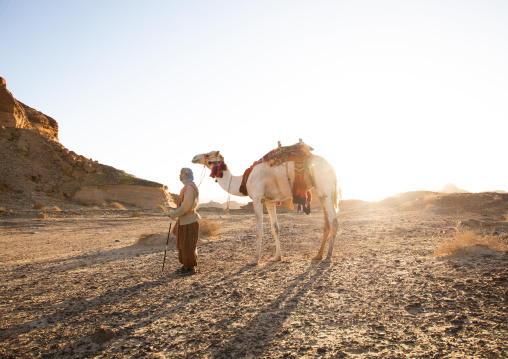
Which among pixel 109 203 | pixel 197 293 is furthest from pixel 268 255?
pixel 109 203

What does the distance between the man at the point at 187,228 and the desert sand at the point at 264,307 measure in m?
0.32

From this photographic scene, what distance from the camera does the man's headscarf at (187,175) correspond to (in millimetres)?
7102

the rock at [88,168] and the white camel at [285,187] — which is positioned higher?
the rock at [88,168]

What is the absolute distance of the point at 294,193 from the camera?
7.80 metres

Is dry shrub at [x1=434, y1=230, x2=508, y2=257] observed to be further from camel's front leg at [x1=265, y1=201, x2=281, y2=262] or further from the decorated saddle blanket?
camel's front leg at [x1=265, y1=201, x2=281, y2=262]

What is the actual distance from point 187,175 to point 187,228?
1122 mm

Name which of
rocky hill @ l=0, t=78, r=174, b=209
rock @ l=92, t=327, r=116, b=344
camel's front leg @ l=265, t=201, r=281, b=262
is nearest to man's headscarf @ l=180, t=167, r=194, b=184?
camel's front leg @ l=265, t=201, r=281, b=262

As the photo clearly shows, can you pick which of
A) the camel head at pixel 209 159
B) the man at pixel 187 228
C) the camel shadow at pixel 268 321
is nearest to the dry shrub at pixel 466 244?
the camel shadow at pixel 268 321

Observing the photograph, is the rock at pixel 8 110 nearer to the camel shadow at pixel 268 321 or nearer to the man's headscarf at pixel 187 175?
the man's headscarf at pixel 187 175

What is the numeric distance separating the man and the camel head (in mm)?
1351

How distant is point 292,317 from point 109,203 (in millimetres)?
34837

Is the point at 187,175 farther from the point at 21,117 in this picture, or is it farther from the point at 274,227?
the point at 21,117

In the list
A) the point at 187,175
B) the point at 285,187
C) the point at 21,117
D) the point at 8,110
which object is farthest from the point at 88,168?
the point at 285,187

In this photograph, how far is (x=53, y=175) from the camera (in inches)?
1389
